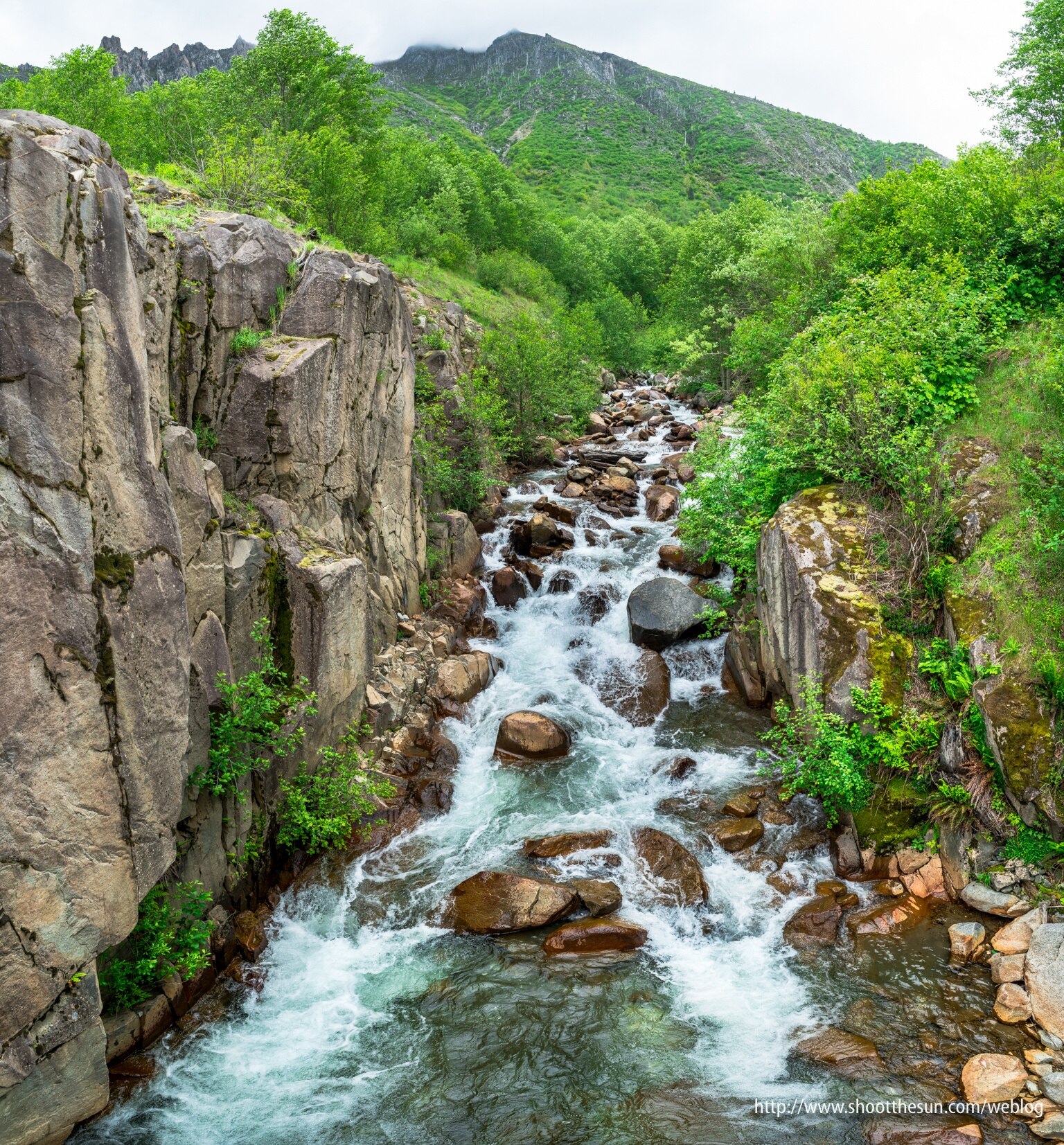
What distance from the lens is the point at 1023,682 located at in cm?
1185

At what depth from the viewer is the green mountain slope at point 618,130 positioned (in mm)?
114438

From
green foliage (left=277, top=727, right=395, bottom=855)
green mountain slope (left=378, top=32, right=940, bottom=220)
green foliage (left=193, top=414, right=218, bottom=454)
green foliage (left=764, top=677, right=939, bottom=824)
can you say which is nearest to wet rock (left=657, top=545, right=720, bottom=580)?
green foliage (left=764, top=677, right=939, bottom=824)

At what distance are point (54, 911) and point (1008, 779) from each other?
1330 centimetres

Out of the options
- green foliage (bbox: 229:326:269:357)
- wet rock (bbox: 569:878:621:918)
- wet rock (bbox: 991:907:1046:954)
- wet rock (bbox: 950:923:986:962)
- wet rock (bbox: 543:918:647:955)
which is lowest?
wet rock (bbox: 543:918:647:955)

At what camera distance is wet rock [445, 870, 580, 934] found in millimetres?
12391

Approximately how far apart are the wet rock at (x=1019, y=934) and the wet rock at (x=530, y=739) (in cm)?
912

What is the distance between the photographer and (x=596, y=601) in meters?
22.4

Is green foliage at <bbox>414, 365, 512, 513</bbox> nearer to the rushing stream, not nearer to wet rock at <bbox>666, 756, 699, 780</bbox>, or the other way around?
wet rock at <bbox>666, 756, 699, 780</bbox>

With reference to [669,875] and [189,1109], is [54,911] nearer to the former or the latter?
[189,1109]

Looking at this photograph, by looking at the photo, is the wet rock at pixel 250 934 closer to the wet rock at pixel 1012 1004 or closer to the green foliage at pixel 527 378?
the wet rock at pixel 1012 1004

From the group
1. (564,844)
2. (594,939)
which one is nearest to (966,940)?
(594,939)

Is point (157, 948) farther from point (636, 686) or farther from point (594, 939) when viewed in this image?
point (636, 686)

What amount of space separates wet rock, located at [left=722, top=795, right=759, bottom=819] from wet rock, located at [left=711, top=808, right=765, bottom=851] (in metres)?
0.22

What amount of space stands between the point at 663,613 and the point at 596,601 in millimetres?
2501
